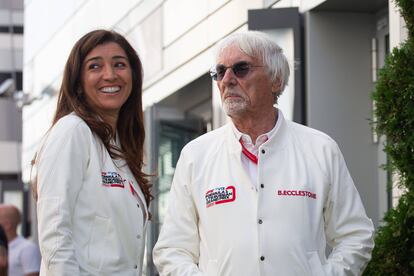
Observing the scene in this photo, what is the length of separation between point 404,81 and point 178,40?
8.12 metres

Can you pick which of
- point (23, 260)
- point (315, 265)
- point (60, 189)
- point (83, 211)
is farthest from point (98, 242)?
point (23, 260)

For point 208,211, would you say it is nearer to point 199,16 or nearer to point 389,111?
point 389,111

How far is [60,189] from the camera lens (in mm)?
5102

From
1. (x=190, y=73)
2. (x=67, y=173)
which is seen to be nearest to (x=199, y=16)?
(x=190, y=73)

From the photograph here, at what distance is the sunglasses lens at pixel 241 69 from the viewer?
4.98 metres

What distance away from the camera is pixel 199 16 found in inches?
528

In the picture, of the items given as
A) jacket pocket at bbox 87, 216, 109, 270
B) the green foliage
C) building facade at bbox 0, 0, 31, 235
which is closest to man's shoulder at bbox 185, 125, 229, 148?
jacket pocket at bbox 87, 216, 109, 270

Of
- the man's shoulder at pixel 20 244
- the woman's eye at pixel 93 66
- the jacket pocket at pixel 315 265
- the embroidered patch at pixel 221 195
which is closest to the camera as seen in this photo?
the jacket pocket at pixel 315 265

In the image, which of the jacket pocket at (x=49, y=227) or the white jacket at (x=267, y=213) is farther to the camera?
the jacket pocket at (x=49, y=227)

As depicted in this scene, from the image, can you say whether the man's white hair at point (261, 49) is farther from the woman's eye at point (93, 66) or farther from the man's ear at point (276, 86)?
the woman's eye at point (93, 66)

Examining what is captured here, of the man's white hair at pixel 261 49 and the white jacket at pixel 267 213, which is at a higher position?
the man's white hair at pixel 261 49

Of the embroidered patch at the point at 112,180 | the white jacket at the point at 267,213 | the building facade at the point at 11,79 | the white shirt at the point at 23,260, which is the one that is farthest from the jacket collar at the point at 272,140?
the building facade at the point at 11,79

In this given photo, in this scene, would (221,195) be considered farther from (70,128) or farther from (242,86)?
(70,128)

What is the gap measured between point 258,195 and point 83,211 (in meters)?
0.85
